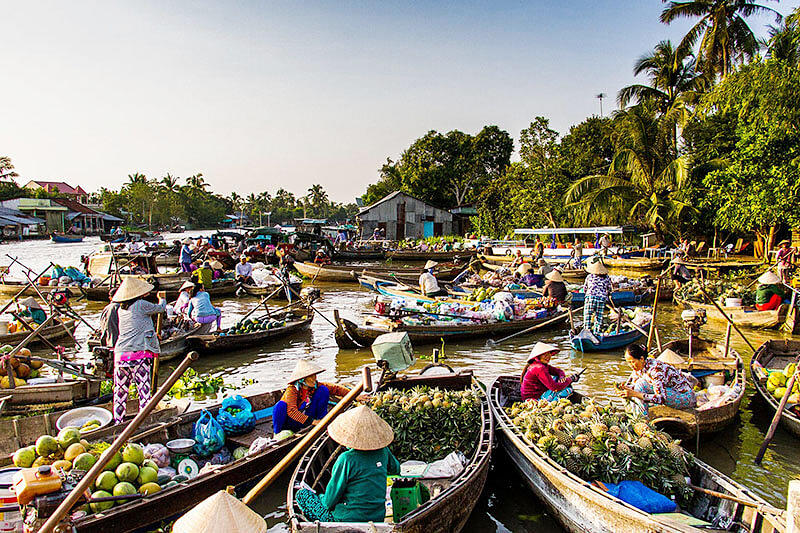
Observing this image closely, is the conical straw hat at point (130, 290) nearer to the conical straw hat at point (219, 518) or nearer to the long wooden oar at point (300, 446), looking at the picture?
the long wooden oar at point (300, 446)

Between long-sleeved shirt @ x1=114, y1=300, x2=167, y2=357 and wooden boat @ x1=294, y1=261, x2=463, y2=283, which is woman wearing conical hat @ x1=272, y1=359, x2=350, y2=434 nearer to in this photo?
long-sleeved shirt @ x1=114, y1=300, x2=167, y2=357

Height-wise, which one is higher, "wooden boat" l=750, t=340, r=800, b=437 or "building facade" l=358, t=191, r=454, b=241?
"building facade" l=358, t=191, r=454, b=241

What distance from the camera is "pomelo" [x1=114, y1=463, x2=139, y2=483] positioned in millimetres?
4259

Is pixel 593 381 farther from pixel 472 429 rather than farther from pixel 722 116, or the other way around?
pixel 722 116

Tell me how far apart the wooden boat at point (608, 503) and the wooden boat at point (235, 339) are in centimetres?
715

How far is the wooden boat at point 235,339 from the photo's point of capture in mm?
10391

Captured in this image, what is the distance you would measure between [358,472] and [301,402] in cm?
200

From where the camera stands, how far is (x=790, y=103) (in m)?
17.3

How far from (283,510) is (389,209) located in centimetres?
3466

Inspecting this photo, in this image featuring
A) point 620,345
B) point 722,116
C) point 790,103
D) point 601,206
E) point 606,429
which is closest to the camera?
Answer: point 606,429

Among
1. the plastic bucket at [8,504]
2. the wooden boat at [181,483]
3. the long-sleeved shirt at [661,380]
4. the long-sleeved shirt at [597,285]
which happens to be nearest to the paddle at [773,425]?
the long-sleeved shirt at [661,380]

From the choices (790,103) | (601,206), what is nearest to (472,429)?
(790,103)

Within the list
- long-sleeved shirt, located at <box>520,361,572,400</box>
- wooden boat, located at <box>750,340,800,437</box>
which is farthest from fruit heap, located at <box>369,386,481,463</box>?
wooden boat, located at <box>750,340,800,437</box>

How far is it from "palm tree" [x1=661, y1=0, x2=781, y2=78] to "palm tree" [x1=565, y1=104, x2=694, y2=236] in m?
3.32
